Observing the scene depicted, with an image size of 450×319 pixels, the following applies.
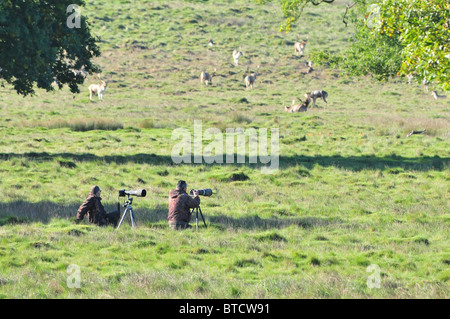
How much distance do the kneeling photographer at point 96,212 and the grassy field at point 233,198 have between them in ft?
1.59

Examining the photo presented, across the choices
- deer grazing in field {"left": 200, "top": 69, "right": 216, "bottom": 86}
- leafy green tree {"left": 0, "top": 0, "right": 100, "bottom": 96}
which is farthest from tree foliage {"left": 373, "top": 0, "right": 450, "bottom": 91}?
deer grazing in field {"left": 200, "top": 69, "right": 216, "bottom": 86}

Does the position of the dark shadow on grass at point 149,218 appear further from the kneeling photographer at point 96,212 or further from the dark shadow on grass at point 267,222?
the kneeling photographer at point 96,212

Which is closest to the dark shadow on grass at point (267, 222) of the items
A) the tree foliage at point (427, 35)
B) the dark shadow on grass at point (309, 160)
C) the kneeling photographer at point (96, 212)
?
the kneeling photographer at point (96, 212)

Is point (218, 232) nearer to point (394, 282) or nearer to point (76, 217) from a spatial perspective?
point (76, 217)

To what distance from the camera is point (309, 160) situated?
2506 cm

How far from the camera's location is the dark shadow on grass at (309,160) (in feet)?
77.1

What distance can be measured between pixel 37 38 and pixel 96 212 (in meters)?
10.5

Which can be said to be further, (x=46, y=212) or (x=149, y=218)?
(x=46, y=212)

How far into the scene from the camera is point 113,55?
215 ft

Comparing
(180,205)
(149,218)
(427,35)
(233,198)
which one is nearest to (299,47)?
(233,198)

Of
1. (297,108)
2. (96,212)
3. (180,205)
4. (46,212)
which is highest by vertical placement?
(297,108)

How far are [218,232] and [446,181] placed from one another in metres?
10.6

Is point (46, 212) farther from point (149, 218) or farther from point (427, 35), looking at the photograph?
point (427, 35)

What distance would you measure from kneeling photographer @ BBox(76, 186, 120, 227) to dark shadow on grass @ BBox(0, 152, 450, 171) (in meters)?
8.56
